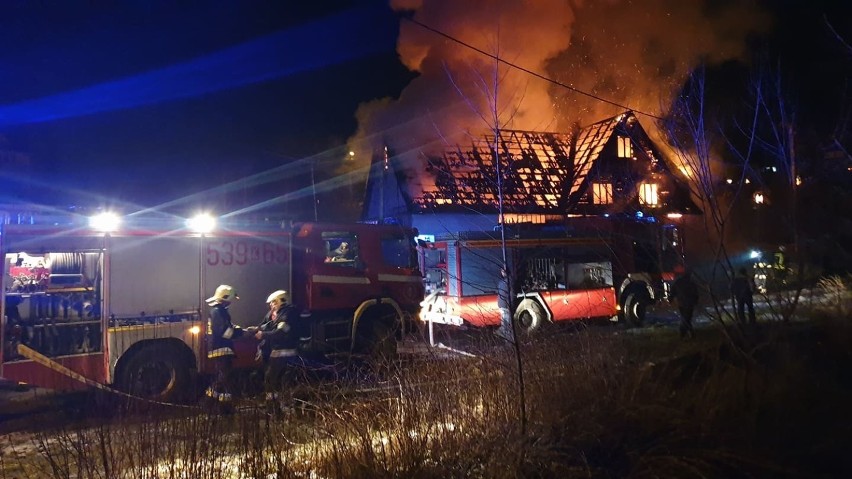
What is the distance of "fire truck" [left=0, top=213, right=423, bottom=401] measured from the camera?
257 inches

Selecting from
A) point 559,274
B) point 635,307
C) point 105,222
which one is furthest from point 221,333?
point 635,307

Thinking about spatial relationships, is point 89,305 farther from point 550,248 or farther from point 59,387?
point 550,248

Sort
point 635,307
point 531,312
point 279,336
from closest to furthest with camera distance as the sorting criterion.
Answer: point 279,336 < point 531,312 < point 635,307

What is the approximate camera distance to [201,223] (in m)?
7.75

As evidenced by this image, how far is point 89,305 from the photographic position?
687 cm

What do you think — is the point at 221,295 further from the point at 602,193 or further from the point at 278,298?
the point at 602,193

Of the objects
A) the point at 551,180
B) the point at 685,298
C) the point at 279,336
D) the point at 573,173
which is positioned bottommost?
the point at 279,336

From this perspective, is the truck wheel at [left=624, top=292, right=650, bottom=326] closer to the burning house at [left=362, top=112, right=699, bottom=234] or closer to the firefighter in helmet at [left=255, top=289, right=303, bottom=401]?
the burning house at [left=362, top=112, right=699, bottom=234]

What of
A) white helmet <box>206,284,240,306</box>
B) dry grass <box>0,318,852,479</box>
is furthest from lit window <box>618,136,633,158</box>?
white helmet <box>206,284,240,306</box>

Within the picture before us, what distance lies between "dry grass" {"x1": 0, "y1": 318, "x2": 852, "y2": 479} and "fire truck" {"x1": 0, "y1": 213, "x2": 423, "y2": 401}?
1565mm

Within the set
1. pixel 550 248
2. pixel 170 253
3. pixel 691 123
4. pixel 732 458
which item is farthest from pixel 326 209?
pixel 732 458

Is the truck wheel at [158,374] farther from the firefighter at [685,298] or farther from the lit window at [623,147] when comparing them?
the lit window at [623,147]

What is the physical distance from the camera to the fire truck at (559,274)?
11.3 metres

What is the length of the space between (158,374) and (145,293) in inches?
41.0
